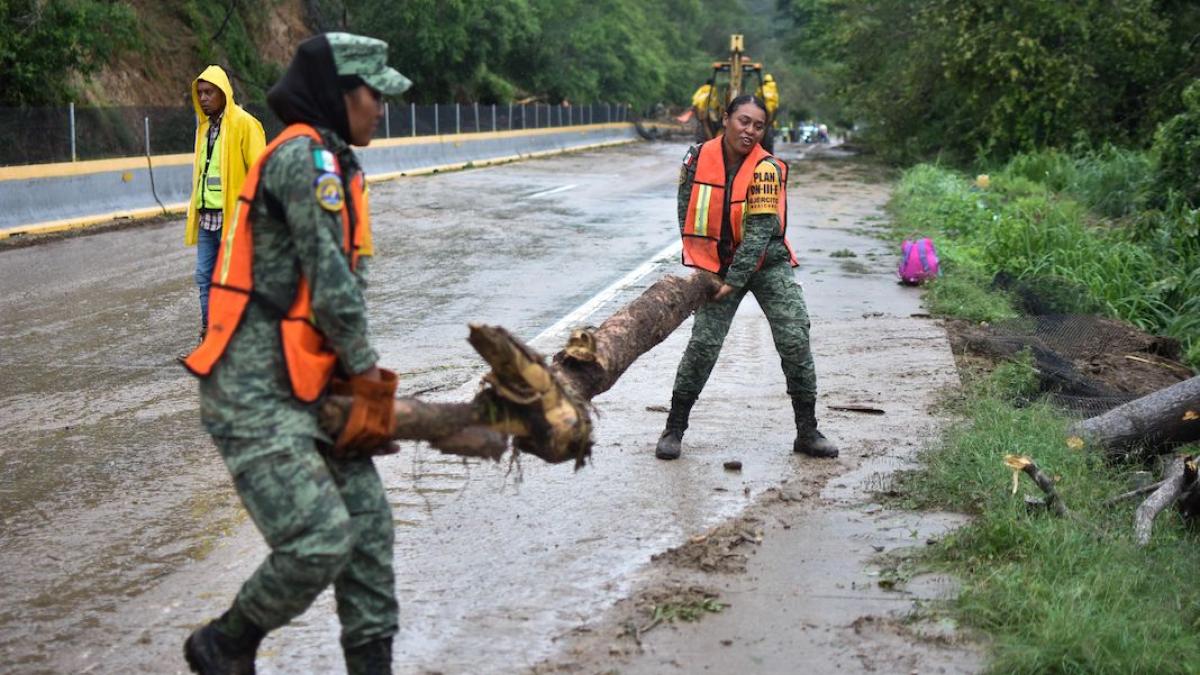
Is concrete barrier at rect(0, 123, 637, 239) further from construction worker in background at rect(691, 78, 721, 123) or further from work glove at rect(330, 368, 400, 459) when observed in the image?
work glove at rect(330, 368, 400, 459)

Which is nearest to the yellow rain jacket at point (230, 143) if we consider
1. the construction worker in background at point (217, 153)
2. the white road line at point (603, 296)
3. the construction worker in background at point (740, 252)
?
the construction worker in background at point (217, 153)

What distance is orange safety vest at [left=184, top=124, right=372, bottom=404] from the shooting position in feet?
12.4

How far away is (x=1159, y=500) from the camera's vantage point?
5.81 m

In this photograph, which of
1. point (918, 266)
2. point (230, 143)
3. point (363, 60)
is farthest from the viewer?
point (918, 266)

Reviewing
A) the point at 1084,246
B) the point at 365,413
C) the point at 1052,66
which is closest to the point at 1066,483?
the point at 365,413

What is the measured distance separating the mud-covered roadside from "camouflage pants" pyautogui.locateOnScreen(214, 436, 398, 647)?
0.85 meters

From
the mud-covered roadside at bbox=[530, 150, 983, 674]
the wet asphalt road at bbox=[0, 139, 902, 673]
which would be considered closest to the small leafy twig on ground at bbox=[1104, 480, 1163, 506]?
the mud-covered roadside at bbox=[530, 150, 983, 674]

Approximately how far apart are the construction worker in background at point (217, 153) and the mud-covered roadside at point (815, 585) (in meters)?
3.45

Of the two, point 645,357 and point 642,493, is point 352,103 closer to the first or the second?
point 642,493

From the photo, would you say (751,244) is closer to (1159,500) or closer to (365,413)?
(1159,500)

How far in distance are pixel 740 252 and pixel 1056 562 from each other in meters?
2.32

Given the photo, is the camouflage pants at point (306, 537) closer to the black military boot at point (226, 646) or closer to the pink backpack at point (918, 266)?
the black military boot at point (226, 646)

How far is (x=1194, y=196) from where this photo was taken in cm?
1464

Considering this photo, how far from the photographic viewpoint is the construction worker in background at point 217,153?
8867 mm
